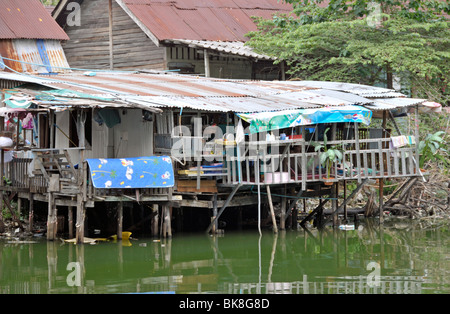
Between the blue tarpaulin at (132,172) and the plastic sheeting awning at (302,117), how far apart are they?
195cm

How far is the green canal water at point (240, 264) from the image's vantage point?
13.8 m

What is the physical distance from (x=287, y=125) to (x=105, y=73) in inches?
245

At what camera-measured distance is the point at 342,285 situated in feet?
45.6

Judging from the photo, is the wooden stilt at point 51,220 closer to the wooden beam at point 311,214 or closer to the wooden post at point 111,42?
the wooden beam at point 311,214

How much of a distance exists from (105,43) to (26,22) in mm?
2622

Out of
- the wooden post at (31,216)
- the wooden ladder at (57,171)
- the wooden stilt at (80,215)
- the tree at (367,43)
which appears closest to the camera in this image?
the wooden stilt at (80,215)

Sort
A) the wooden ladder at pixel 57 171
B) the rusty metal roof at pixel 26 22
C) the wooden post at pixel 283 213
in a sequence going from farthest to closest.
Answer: the rusty metal roof at pixel 26 22 < the wooden post at pixel 283 213 < the wooden ladder at pixel 57 171

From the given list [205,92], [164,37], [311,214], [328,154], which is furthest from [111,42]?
[328,154]

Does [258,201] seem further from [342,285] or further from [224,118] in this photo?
[342,285]

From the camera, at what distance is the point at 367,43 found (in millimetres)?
23547

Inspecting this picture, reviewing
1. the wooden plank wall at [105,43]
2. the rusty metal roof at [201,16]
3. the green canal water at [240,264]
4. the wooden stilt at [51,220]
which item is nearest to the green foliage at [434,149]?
the green canal water at [240,264]

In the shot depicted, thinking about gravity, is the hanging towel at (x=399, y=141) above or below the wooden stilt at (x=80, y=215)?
above

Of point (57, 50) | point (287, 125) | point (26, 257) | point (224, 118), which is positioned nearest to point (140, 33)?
point (57, 50)

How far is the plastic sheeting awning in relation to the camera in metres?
18.1
